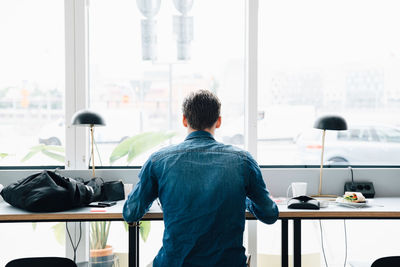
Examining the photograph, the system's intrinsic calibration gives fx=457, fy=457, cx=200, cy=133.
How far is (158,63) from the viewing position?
351cm

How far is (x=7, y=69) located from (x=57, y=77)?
39 centimetres

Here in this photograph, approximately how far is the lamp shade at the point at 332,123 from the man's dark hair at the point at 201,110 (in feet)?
3.81

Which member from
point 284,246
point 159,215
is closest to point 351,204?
point 284,246

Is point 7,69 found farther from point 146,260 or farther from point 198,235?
point 198,235

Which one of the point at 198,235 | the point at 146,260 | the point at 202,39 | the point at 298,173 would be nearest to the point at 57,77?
the point at 202,39

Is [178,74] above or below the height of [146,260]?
above

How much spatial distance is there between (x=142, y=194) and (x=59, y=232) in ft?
5.89

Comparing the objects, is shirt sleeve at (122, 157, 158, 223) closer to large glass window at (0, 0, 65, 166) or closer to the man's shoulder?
the man's shoulder

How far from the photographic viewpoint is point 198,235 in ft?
5.72

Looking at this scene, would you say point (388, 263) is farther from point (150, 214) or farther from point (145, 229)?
point (145, 229)

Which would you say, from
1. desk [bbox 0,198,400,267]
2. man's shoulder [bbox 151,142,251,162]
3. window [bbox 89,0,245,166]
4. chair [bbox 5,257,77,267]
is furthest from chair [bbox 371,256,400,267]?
window [bbox 89,0,245,166]

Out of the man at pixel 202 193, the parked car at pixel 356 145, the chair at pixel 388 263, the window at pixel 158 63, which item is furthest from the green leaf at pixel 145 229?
the chair at pixel 388 263

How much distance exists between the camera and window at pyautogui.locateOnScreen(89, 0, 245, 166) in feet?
11.5

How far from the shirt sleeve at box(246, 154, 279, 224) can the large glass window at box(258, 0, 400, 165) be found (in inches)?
58.8
